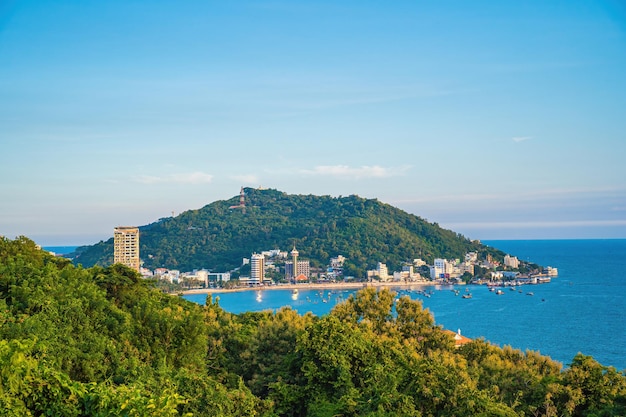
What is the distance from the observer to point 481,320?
1746 inches

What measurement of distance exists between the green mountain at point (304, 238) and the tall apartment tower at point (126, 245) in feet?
6.87

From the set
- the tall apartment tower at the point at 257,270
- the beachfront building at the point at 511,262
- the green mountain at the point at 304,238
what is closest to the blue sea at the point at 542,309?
the tall apartment tower at the point at 257,270

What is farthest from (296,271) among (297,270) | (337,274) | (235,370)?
(235,370)

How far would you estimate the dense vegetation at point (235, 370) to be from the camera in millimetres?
4875

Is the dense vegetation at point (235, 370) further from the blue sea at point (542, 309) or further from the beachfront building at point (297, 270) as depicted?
the beachfront building at point (297, 270)

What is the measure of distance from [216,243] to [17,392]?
283ft

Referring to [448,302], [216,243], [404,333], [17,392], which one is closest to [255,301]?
[448,302]

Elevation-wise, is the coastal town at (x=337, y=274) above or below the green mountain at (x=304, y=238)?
below

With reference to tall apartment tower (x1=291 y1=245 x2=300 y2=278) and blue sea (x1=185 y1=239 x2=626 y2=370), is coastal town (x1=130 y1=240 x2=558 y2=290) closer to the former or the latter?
tall apartment tower (x1=291 y1=245 x2=300 y2=278)

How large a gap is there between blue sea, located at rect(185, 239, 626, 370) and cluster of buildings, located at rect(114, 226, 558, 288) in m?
5.27

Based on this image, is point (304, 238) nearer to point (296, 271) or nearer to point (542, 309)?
point (296, 271)

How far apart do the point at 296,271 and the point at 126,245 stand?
68.2ft

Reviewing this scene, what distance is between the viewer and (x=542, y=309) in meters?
48.2

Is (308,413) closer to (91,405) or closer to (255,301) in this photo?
(91,405)
